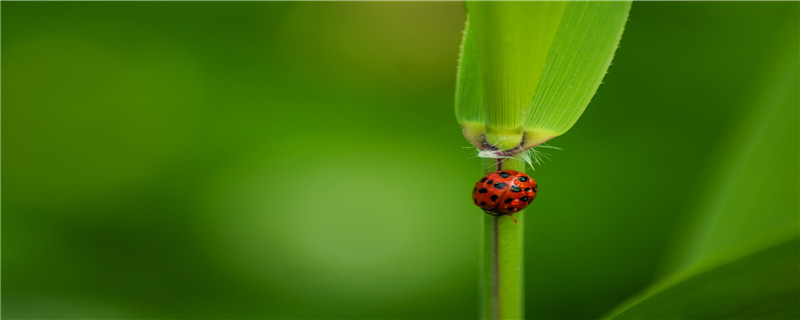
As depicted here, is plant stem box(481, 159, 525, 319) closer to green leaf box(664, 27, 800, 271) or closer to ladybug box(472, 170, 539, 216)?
ladybug box(472, 170, 539, 216)

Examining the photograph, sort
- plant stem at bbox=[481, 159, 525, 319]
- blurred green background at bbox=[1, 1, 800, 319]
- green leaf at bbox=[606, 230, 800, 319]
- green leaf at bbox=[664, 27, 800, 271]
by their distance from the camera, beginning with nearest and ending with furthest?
green leaf at bbox=[606, 230, 800, 319]
plant stem at bbox=[481, 159, 525, 319]
green leaf at bbox=[664, 27, 800, 271]
blurred green background at bbox=[1, 1, 800, 319]

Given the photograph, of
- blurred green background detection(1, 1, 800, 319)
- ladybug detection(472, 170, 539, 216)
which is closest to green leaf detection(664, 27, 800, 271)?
ladybug detection(472, 170, 539, 216)

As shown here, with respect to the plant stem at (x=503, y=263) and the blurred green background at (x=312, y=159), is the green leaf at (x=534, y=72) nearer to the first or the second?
the plant stem at (x=503, y=263)

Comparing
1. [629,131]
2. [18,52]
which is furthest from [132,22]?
[629,131]

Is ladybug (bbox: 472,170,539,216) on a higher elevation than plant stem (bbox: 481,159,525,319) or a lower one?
higher

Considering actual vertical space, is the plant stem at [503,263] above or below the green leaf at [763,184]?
below

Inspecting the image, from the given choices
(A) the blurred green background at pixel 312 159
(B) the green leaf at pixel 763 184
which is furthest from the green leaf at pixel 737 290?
(A) the blurred green background at pixel 312 159

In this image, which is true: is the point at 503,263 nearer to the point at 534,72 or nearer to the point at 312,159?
the point at 534,72

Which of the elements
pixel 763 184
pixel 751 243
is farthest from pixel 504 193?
pixel 763 184
